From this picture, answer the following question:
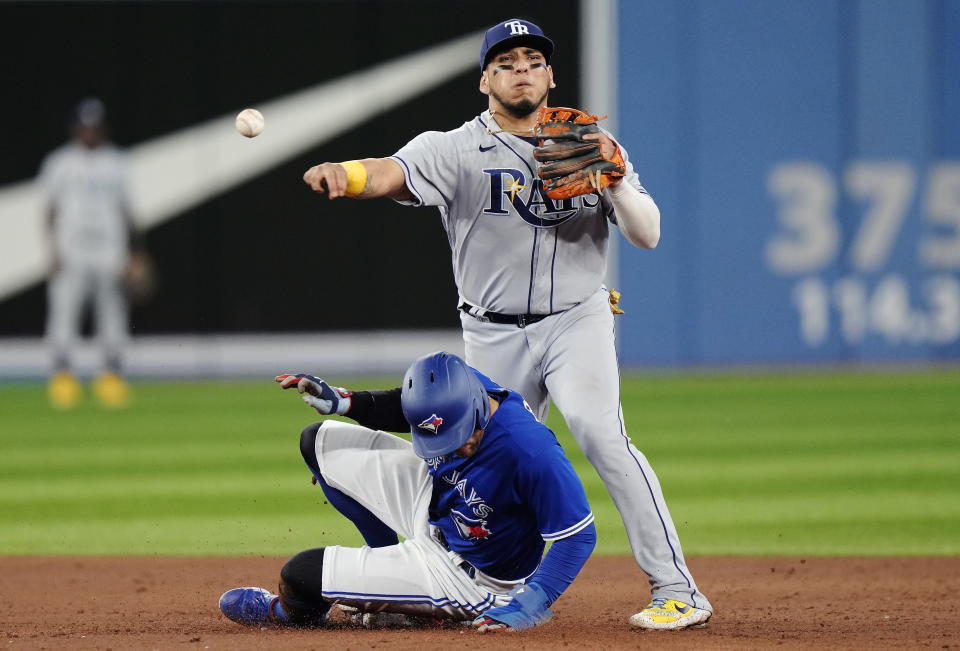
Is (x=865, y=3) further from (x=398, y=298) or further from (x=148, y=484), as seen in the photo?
(x=148, y=484)

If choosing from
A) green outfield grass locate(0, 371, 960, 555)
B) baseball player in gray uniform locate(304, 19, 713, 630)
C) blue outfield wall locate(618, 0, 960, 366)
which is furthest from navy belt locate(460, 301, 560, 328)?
blue outfield wall locate(618, 0, 960, 366)

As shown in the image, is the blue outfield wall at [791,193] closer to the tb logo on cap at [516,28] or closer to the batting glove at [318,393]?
the tb logo on cap at [516,28]

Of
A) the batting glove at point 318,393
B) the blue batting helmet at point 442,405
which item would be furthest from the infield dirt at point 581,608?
the batting glove at point 318,393

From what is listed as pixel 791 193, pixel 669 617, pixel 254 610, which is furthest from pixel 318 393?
pixel 791 193

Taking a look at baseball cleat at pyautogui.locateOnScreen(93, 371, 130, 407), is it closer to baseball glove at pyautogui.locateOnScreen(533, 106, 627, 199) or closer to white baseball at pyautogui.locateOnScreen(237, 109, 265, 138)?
white baseball at pyautogui.locateOnScreen(237, 109, 265, 138)

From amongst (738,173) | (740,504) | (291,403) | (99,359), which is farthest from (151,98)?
(740,504)

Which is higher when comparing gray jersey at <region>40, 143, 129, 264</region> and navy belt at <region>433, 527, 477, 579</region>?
gray jersey at <region>40, 143, 129, 264</region>
